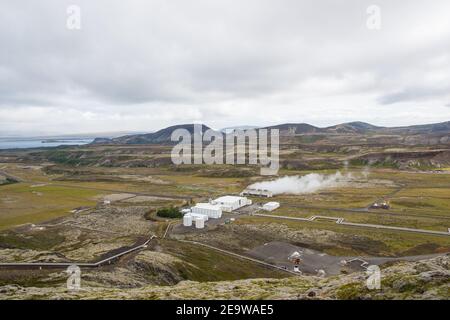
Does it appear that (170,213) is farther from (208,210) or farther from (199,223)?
(199,223)

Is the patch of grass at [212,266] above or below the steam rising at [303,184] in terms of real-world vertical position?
below

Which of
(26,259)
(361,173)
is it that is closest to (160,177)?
(361,173)

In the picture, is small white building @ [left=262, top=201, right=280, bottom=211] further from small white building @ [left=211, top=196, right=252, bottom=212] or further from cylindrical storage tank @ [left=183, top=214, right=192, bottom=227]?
cylindrical storage tank @ [left=183, top=214, right=192, bottom=227]

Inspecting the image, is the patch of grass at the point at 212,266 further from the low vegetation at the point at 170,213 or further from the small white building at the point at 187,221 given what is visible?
the low vegetation at the point at 170,213

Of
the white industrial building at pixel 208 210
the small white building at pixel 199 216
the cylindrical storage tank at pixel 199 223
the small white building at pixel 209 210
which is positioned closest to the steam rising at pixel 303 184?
the white industrial building at pixel 208 210

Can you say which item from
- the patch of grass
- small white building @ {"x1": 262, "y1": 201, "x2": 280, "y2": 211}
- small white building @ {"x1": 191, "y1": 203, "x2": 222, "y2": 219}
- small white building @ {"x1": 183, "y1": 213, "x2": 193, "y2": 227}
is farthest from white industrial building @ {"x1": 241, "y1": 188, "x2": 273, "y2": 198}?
the patch of grass

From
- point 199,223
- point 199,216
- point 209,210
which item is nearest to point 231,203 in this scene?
point 209,210
